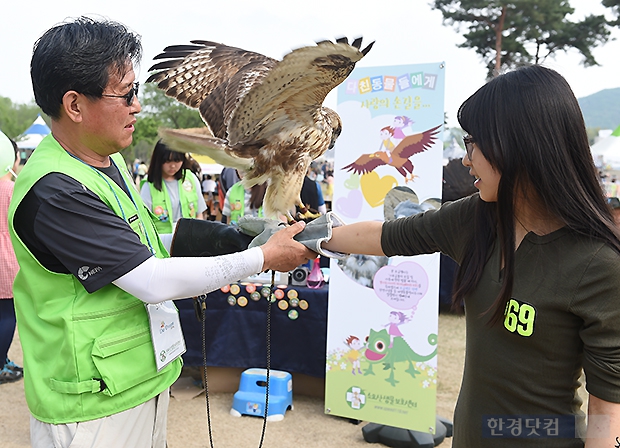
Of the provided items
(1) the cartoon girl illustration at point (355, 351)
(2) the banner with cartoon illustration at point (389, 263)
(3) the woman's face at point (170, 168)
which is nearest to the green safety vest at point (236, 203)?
(3) the woman's face at point (170, 168)

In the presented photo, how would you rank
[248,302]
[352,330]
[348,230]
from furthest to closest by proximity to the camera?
1. [248,302]
2. [352,330]
3. [348,230]

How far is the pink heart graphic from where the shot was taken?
2.87m

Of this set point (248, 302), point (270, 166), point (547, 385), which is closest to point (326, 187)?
point (248, 302)

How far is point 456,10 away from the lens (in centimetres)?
1917

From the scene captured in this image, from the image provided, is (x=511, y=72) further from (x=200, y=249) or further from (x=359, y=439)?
(x=359, y=439)

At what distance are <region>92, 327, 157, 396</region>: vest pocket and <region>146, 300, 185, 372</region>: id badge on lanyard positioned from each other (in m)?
0.02

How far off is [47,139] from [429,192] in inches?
77.3

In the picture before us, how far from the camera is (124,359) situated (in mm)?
1231

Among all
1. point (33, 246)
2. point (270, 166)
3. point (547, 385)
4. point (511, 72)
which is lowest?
point (547, 385)

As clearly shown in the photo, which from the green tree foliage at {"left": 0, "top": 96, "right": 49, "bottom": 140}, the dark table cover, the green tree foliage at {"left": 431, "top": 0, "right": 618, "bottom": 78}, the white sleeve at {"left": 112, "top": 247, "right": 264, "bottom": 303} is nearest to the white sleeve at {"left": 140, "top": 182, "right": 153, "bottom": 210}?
the dark table cover

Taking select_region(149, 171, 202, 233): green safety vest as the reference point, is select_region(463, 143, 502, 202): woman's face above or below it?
above

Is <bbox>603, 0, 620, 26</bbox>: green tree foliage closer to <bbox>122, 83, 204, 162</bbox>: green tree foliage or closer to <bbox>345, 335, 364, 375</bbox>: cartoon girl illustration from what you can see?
<bbox>122, 83, 204, 162</bbox>: green tree foliage

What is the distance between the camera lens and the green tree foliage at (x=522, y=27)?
18.4 metres

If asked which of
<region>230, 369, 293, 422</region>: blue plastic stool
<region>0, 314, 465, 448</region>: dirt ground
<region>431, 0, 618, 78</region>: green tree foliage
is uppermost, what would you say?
<region>431, 0, 618, 78</region>: green tree foliage
